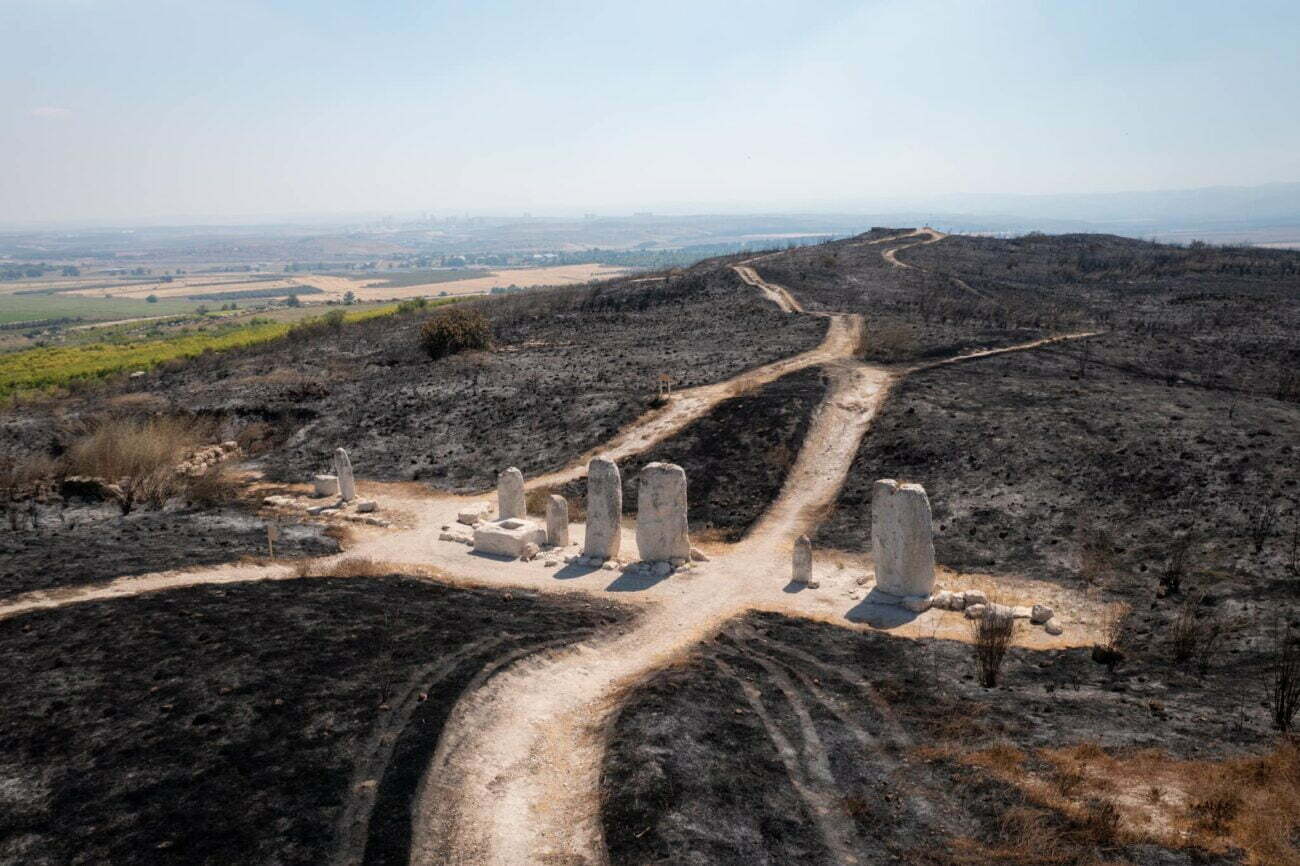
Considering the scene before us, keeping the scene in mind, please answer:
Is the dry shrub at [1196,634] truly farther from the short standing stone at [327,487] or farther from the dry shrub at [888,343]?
the short standing stone at [327,487]

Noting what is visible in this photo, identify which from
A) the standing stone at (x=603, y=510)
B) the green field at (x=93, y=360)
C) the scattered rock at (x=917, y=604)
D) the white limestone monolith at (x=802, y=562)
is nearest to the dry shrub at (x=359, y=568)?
the standing stone at (x=603, y=510)

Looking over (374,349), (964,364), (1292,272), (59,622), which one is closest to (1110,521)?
(964,364)

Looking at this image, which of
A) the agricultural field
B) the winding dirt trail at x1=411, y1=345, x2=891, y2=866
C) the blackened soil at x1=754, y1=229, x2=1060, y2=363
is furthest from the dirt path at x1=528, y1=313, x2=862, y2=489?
the winding dirt trail at x1=411, y1=345, x2=891, y2=866

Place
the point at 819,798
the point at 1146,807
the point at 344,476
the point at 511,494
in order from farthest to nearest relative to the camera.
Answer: the point at 344,476 → the point at 511,494 → the point at 819,798 → the point at 1146,807

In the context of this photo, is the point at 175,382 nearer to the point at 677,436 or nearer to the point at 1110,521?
the point at 677,436

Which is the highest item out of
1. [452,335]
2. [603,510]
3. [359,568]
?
[452,335]

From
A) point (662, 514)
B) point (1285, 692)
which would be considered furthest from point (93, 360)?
point (1285, 692)

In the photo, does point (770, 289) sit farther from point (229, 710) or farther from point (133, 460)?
point (229, 710)
